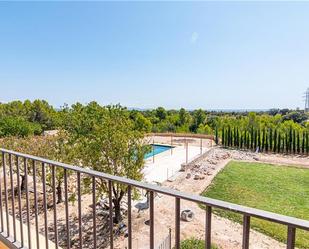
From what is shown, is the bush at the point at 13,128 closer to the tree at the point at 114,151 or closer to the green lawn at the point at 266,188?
the tree at the point at 114,151

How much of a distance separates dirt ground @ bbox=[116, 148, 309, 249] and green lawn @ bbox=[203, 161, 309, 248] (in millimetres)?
883

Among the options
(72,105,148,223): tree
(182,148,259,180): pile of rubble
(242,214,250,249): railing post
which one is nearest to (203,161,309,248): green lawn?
(182,148,259,180): pile of rubble

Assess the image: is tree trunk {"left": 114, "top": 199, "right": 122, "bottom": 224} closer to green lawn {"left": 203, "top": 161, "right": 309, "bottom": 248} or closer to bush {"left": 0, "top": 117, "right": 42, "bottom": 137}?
green lawn {"left": 203, "top": 161, "right": 309, "bottom": 248}

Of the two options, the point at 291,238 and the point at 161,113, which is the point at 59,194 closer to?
the point at 291,238

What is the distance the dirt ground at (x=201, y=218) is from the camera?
4.95 m

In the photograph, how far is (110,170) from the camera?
8.39 metres

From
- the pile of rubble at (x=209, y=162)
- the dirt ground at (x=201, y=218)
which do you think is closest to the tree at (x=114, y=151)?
the dirt ground at (x=201, y=218)

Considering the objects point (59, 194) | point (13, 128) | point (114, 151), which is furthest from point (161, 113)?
point (114, 151)

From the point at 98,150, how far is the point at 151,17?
7.24 metres

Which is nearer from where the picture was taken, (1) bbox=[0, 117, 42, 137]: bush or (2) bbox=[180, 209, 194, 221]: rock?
(2) bbox=[180, 209, 194, 221]: rock

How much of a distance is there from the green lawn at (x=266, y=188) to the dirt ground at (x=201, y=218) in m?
0.88

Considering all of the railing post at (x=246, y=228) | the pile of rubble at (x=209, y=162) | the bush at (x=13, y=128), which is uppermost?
the railing post at (x=246, y=228)

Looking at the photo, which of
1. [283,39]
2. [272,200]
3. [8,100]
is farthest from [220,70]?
[8,100]

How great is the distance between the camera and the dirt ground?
4950 mm
